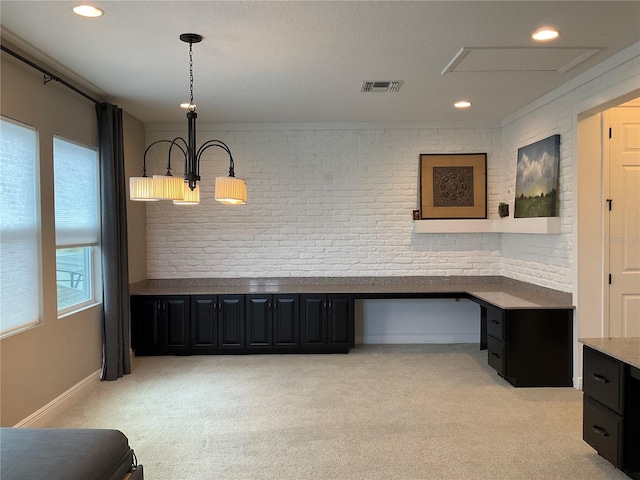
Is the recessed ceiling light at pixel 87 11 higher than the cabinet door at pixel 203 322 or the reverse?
higher

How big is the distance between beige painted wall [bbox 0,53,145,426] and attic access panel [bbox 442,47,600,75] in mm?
3074

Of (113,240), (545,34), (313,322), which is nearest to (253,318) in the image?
(313,322)

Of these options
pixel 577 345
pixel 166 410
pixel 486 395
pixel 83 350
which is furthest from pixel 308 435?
pixel 577 345

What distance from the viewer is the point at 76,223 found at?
4.18m

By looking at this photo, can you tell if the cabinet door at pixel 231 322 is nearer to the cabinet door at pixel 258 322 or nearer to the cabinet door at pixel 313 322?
the cabinet door at pixel 258 322

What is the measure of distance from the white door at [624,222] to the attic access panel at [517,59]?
0.88 meters

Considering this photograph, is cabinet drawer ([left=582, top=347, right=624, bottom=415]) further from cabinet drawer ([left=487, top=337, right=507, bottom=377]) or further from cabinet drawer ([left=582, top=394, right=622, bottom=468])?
cabinet drawer ([left=487, top=337, right=507, bottom=377])

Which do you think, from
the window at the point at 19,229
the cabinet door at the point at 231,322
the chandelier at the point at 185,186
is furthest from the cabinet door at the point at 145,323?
the chandelier at the point at 185,186

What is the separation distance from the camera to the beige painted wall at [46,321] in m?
3.22

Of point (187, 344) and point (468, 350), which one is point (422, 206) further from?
point (187, 344)

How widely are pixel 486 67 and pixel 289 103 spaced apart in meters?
1.96

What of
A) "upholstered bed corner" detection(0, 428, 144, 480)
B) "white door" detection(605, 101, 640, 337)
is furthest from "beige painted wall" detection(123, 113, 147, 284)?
"white door" detection(605, 101, 640, 337)

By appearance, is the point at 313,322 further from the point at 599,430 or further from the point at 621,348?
the point at 621,348

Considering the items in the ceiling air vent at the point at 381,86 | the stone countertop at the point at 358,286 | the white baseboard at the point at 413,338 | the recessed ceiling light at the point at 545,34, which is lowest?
the white baseboard at the point at 413,338
